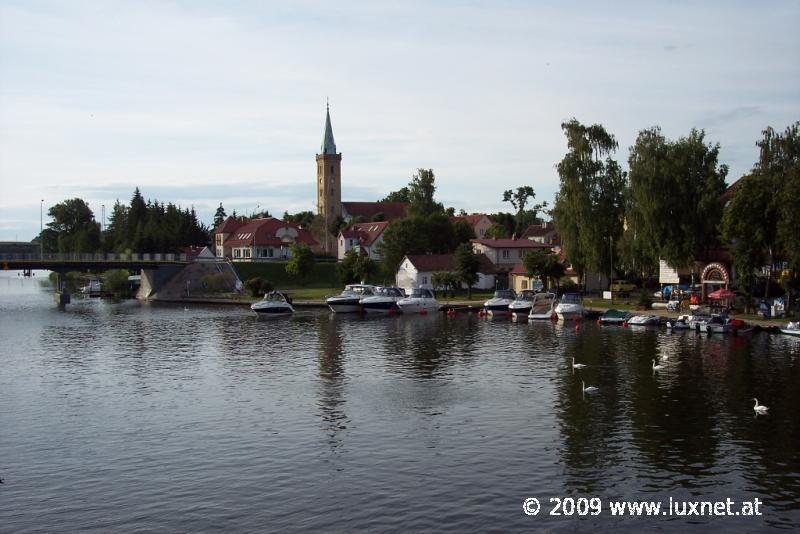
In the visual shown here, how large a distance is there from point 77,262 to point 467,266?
61974 mm

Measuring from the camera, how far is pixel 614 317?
263 ft

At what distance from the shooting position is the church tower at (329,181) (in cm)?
19588

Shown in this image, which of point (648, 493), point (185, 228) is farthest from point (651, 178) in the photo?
point (185, 228)

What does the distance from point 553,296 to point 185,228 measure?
107m

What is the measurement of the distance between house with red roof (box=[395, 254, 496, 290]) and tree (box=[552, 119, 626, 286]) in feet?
66.2

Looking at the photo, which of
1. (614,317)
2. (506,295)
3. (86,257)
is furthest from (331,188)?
(614,317)

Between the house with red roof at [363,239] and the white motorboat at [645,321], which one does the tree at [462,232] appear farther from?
the white motorboat at [645,321]

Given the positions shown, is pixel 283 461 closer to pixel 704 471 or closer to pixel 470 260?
pixel 704 471

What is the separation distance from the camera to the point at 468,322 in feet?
284

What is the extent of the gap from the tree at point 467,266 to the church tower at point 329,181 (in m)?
87.5

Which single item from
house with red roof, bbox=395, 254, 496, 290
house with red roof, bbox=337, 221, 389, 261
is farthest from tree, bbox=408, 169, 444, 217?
house with red roof, bbox=395, 254, 496, 290

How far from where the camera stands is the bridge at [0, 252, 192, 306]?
408 feet

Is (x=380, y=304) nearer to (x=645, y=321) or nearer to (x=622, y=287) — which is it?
(x=622, y=287)

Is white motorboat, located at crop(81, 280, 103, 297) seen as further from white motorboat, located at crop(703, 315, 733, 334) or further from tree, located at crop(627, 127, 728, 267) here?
white motorboat, located at crop(703, 315, 733, 334)
